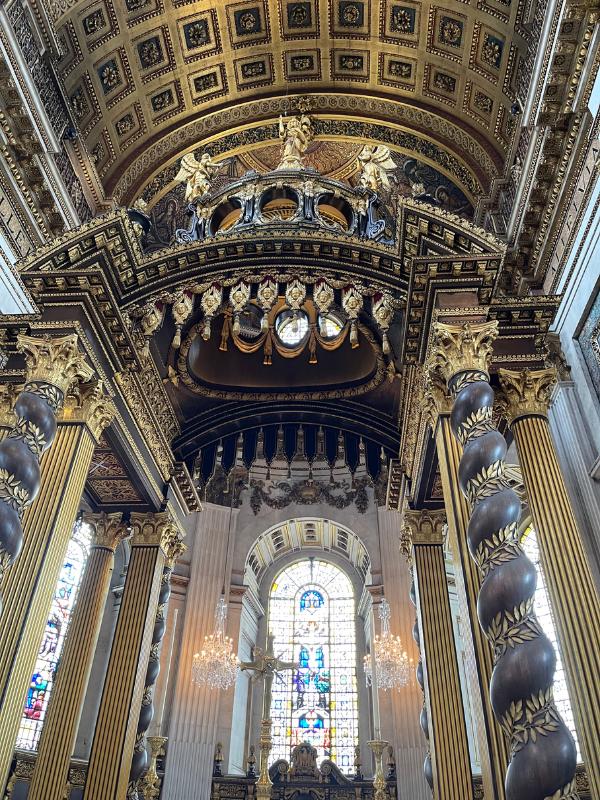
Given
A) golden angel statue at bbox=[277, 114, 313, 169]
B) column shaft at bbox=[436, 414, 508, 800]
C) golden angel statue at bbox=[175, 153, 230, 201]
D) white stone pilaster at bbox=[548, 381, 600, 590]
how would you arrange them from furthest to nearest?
golden angel statue at bbox=[277, 114, 313, 169] → golden angel statue at bbox=[175, 153, 230, 201] → white stone pilaster at bbox=[548, 381, 600, 590] → column shaft at bbox=[436, 414, 508, 800]

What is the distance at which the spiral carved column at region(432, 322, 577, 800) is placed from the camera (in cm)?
402

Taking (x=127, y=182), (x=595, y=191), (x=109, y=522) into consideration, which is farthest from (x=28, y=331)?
(x=595, y=191)

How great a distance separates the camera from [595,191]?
7426 mm

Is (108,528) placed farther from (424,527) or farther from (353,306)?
(353,306)

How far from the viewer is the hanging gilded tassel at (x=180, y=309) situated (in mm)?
7516

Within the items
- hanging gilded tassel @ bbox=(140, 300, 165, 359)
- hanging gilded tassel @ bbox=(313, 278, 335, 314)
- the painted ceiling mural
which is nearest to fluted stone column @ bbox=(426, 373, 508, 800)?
hanging gilded tassel @ bbox=(313, 278, 335, 314)

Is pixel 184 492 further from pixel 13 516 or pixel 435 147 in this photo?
pixel 435 147

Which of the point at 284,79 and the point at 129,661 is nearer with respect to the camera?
the point at 129,661

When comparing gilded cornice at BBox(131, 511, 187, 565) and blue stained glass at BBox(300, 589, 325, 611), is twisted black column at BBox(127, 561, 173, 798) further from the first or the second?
blue stained glass at BBox(300, 589, 325, 611)

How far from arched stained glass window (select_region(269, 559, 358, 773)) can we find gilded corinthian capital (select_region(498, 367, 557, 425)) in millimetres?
Result: 12655

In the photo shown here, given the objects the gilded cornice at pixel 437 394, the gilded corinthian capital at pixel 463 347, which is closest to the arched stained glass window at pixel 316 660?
the gilded cornice at pixel 437 394

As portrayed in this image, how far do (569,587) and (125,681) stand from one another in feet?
18.6

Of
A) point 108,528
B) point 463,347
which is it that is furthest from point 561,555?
point 108,528

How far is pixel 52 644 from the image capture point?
47.3ft
